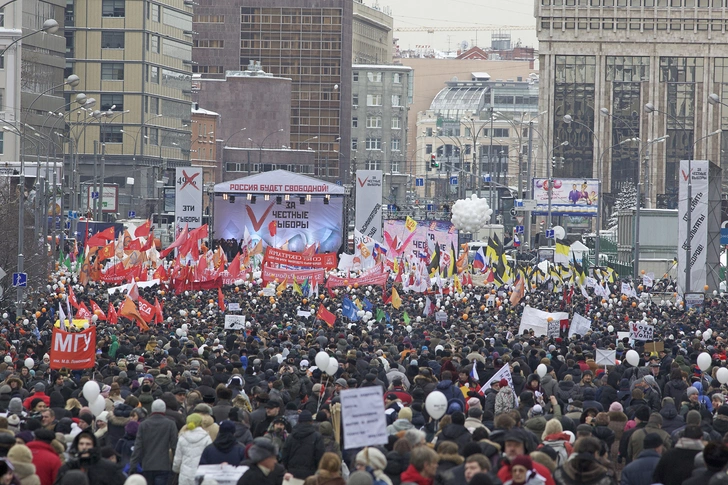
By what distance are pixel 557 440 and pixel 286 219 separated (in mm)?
48505

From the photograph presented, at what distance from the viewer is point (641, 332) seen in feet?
78.3

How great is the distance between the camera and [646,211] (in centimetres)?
5703

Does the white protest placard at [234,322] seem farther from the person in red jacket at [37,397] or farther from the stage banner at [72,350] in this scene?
the person in red jacket at [37,397]

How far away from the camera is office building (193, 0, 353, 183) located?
139 metres

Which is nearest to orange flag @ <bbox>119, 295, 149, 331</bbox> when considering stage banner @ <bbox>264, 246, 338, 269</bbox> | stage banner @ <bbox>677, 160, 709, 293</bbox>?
stage banner @ <bbox>264, 246, 338, 269</bbox>

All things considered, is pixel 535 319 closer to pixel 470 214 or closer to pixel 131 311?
pixel 131 311

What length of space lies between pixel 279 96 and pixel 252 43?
10.9 m

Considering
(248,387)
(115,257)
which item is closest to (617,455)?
(248,387)

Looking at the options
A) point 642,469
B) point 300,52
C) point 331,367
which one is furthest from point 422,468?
point 300,52

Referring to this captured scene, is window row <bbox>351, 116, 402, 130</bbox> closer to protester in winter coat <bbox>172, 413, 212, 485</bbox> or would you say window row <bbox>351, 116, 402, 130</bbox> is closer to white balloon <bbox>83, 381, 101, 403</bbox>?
white balloon <bbox>83, 381, 101, 403</bbox>

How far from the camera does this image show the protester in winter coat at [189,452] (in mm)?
11570

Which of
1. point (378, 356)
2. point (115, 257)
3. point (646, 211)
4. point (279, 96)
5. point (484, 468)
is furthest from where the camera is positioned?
point (279, 96)

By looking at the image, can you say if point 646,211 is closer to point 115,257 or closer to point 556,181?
point 556,181

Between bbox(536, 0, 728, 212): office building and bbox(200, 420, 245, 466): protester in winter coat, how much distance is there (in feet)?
287
